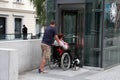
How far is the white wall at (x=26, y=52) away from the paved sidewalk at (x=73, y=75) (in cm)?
30

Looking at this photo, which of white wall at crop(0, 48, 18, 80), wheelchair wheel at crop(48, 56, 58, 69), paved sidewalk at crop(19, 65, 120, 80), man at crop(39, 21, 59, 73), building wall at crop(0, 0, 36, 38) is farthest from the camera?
building wall at crop(0, 0, 36, 38)

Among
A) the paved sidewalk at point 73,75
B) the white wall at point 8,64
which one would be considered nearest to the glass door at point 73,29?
the paved sidewalk at point 73,75

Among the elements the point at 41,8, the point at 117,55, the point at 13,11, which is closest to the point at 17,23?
the point at 13,11

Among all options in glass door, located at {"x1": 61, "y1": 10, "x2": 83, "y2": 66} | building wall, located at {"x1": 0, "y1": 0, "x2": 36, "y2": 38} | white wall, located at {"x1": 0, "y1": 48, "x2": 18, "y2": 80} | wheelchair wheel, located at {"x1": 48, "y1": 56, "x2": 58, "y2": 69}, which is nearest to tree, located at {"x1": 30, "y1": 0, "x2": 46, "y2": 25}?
building wall, located at {"x1": 0, "y1": 0, "x2": 36, "y2": 38}

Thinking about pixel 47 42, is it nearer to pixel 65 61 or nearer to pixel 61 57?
pixel 61 57

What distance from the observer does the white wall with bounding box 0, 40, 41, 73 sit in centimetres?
950

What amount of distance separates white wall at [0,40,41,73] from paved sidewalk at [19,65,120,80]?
11.9 inches

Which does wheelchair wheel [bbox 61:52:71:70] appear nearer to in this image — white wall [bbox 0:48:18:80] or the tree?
white wall [bbox 0:48:18:80]

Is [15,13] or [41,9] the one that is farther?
[15,13]

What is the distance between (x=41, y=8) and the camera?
24.7 meters

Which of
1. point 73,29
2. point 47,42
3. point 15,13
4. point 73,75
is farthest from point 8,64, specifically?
point 15,13

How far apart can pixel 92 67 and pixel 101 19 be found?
5.56 ft

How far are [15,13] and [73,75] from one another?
2796cm

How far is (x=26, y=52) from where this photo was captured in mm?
→ 10102
